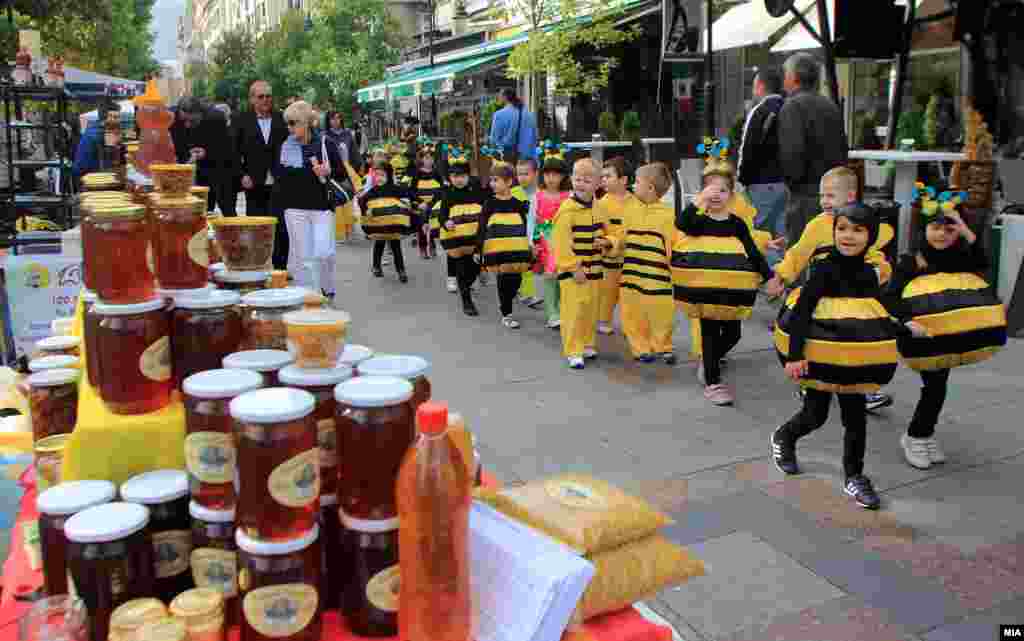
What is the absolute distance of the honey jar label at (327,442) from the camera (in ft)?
6.86

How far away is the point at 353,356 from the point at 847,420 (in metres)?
3.15

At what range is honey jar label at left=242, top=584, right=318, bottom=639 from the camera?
1852mm

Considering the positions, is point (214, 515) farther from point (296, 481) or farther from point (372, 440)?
point (372, 440)

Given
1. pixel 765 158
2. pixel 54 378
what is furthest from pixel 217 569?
pixel 765 158

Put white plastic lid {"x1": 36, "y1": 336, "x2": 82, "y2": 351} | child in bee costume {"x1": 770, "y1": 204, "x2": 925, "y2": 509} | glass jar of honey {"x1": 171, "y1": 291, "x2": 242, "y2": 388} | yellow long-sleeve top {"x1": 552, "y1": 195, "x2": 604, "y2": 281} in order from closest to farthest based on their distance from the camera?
1. glass jar of honey {"x1": 171, "y1": 291, "x2": 242, "y2": 388}
2. white plastic lid {"x1": 36, "y1": 336, "x2": 82, "y2": 351}
3. child in bee costume {"x1": 770, "y1": 204, "x2": 925, "y2": 509}
4. yellow long-sleeve top {"x1": 552, "y1": 195, "x2": 604, "y2": 281}

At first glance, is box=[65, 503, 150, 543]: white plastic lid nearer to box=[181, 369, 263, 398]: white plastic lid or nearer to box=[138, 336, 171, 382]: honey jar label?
box=[181, 369, 263, 398]: white plastic lid

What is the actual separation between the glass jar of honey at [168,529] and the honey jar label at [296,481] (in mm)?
419

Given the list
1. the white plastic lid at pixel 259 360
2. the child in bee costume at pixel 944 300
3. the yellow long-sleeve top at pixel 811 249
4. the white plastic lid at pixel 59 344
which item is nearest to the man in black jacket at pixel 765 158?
the yellow long-sleeve top at pixel 811 249

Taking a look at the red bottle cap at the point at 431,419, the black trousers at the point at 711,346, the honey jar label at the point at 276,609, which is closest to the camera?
the red bottle cap at the point at 431,419

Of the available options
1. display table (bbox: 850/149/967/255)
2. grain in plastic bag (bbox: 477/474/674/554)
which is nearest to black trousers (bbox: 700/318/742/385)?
display table (bbox: 850/149/967/255)

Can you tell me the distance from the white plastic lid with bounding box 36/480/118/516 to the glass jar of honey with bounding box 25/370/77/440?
38.0 inches

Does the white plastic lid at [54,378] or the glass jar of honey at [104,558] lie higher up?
the white plastic lid at [54,378]

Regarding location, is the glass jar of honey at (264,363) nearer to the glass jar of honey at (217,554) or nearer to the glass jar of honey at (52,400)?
the glass jar of honey at (217,554)

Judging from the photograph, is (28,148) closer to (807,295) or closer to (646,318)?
(646,318)
